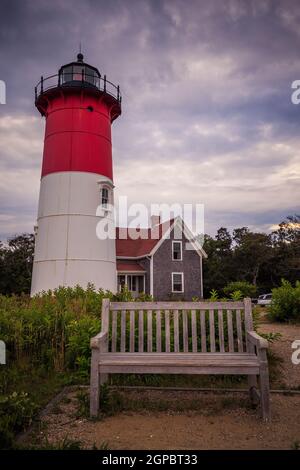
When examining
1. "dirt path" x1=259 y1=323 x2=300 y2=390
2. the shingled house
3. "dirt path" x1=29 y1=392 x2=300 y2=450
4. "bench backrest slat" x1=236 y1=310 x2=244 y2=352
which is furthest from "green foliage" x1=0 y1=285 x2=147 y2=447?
the shingled house

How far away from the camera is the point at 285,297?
10.7m

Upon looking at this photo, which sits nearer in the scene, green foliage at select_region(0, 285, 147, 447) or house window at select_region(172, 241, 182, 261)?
green foliage at select_region(0, 285, 147, 447)

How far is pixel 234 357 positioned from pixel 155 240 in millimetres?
22044

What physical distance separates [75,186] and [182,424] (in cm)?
1268

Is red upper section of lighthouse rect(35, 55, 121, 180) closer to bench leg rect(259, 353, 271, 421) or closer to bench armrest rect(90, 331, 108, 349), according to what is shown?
bench armrest rect(90, 331, 108, 349)

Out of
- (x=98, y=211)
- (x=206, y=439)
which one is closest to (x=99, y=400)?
(x=206, y=439)

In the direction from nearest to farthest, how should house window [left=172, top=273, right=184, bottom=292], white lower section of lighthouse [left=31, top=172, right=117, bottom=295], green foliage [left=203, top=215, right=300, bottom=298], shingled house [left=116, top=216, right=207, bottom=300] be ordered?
white lower section of lighthouse [left=31, top=172, right=117, bottom=295], shingled house [left=116, top=216, right=207, bottom=300], house window [left=172, top=273, right=184, bottom=292], green foliage [left=203, top=215, right=300, bottom=298]

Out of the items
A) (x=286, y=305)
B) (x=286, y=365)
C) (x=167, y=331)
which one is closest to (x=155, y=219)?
(x=286, y=305)

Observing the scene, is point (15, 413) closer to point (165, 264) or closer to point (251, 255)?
Result: point (165, 264)

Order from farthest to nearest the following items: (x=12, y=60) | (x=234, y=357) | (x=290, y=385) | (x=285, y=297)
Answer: (x=12, y=60), (x=285, y=297), (x=290, y=385), (x=234, y=357)

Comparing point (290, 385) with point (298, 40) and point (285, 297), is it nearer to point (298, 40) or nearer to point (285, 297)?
point (285, 297)

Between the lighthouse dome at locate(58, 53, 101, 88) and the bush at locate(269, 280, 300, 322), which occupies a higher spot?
the lighthouse dome at locate(58, 53, 101, 88)

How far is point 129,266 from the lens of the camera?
1017 inches

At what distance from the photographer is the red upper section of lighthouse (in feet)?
50.7
